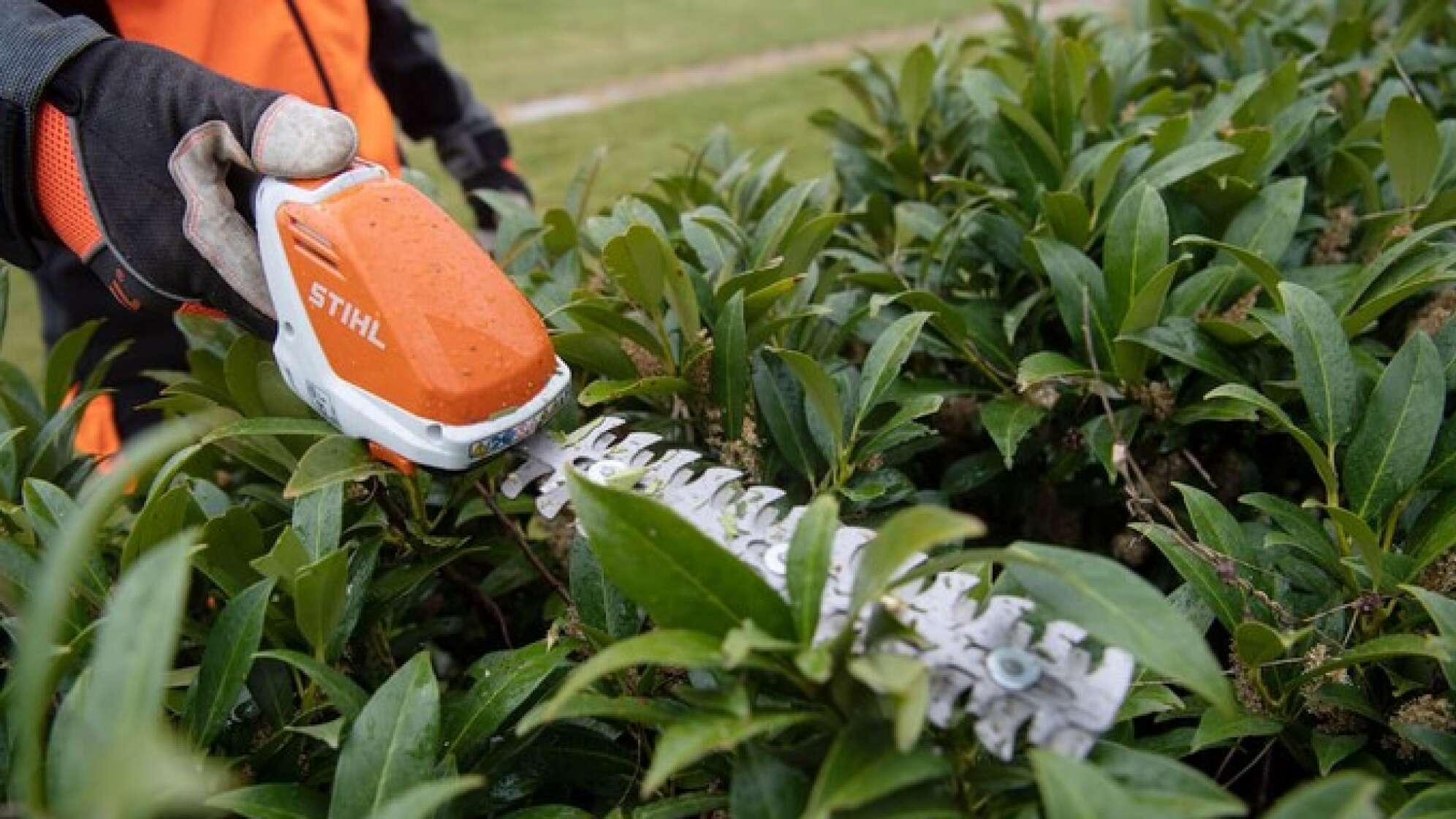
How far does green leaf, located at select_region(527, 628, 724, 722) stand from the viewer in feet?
2.81

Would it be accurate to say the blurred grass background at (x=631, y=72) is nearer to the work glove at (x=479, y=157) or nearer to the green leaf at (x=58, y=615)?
the work glove at (x=479, y=157)

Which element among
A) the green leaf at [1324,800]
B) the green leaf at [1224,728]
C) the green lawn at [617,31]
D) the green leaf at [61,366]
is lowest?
the green lawn at [617,31]

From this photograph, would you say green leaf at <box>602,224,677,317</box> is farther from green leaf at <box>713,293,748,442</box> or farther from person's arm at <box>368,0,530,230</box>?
person's arm at <box>368,0,530,230</box>

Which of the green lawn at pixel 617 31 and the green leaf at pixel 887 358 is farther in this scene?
the green lawn at pixel 617 31

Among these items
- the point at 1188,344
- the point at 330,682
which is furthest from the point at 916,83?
the point at 330,682

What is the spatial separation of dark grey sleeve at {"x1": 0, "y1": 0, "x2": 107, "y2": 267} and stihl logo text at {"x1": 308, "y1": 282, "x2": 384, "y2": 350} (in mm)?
510

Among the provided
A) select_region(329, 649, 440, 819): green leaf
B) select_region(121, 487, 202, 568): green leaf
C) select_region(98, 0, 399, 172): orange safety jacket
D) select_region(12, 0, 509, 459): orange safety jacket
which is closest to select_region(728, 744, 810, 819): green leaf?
select_region(329, 649, 440, 819): green leaf

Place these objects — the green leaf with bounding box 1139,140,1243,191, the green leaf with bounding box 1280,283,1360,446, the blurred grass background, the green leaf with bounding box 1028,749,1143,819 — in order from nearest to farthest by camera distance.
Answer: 1. the green leaf with bounding box 1028,749,1143,819
2. the green leaf with bounding box 1280,283,1360,446
3. the green leaf with bounding box 1139,140,1243,191
4. the blurred grass background

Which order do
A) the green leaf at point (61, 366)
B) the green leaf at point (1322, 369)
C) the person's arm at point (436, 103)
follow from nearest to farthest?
the green leaf at point (1322, 369)
the green leaf at point (61, 366)
the person's arm at point (436, 103)

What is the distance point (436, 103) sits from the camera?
311cm

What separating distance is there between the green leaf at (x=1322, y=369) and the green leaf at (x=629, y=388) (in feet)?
2.09

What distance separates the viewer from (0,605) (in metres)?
1.27

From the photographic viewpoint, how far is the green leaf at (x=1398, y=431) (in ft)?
4.18

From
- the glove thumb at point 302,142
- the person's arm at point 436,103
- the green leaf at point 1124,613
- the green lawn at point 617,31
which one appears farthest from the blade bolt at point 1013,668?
the green lawn at point 617,31
